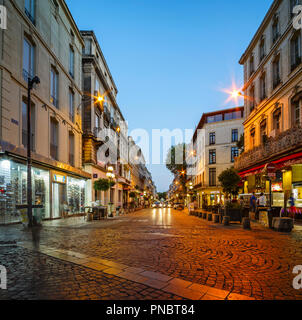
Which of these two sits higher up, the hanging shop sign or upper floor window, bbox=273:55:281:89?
upper floor window, bbox=273:55:281:89

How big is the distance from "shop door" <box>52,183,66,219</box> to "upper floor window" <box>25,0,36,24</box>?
35.6 ft

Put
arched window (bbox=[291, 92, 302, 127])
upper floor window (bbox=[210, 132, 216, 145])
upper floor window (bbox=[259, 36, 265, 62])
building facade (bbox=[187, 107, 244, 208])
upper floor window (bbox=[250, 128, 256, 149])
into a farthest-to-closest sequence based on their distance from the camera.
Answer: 1. upper floor window (bbox=[210, 132, 216, 145])
2. building facade (bbox=[187, 107, 244, 208])
3. upper floor window (bbox=[250, 128, 256, 149])
4. upper floor window (bbox=[259, 36, 265, 62])
5. arched window (bbox=[291, 92, 302, 127])

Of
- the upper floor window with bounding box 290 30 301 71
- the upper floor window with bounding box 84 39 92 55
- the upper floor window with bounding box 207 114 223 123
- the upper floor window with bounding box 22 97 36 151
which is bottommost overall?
the upper floor window with bounding box 22 97 36 151

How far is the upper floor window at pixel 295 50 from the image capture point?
48.8 feet

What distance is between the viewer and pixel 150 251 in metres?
5.96

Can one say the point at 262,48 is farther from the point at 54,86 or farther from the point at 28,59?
the point at 28,59

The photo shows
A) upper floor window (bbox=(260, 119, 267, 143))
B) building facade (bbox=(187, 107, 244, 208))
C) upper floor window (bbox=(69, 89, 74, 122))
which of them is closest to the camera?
upper floor window (bbox=(260, 119, 267, 143))

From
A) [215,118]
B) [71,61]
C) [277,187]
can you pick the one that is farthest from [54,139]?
[215,118]

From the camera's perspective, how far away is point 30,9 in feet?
49.5

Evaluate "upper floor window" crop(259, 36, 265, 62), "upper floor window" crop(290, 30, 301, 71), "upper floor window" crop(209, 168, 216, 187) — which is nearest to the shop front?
"upper floor window" crop(290, 30, 301, 71)

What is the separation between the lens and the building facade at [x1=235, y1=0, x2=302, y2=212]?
14.1 m

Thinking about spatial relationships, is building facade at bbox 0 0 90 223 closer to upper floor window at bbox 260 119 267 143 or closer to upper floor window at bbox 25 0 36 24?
upper floor window at bbox 25 0 36 24

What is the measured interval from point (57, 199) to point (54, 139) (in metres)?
4.57
